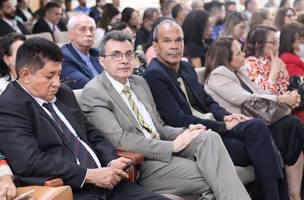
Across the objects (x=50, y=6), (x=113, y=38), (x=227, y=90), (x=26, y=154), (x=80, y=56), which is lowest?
(x=227, y=90)

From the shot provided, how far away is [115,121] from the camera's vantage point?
271cm

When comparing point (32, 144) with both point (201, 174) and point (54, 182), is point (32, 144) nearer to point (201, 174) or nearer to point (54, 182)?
point (54, 182)

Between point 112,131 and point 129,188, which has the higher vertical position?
point 112,131

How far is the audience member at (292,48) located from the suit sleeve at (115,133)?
6.23 ft

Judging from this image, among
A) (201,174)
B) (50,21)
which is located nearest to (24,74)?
(201,174)

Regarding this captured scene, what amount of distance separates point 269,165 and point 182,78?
758 mm

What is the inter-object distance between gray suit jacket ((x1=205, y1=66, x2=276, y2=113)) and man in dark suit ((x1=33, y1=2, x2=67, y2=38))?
3960 mm

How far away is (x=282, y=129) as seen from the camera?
3.43 m

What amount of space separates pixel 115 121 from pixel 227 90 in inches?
42.1

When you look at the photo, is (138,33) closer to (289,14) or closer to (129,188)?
(289,14)

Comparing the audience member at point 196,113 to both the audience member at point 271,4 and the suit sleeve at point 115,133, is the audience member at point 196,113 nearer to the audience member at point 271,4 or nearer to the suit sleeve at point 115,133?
the suit sleeve at point 115,133

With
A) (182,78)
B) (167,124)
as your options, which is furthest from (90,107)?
(182,78)

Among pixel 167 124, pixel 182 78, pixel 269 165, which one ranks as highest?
pixel 182 78

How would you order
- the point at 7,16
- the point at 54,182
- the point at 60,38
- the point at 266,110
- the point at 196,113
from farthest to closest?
1. the point at 60,38
2. the point at 7,16
3. the point at 266,110
4. the point at 196,113
5. the point at 54,182
